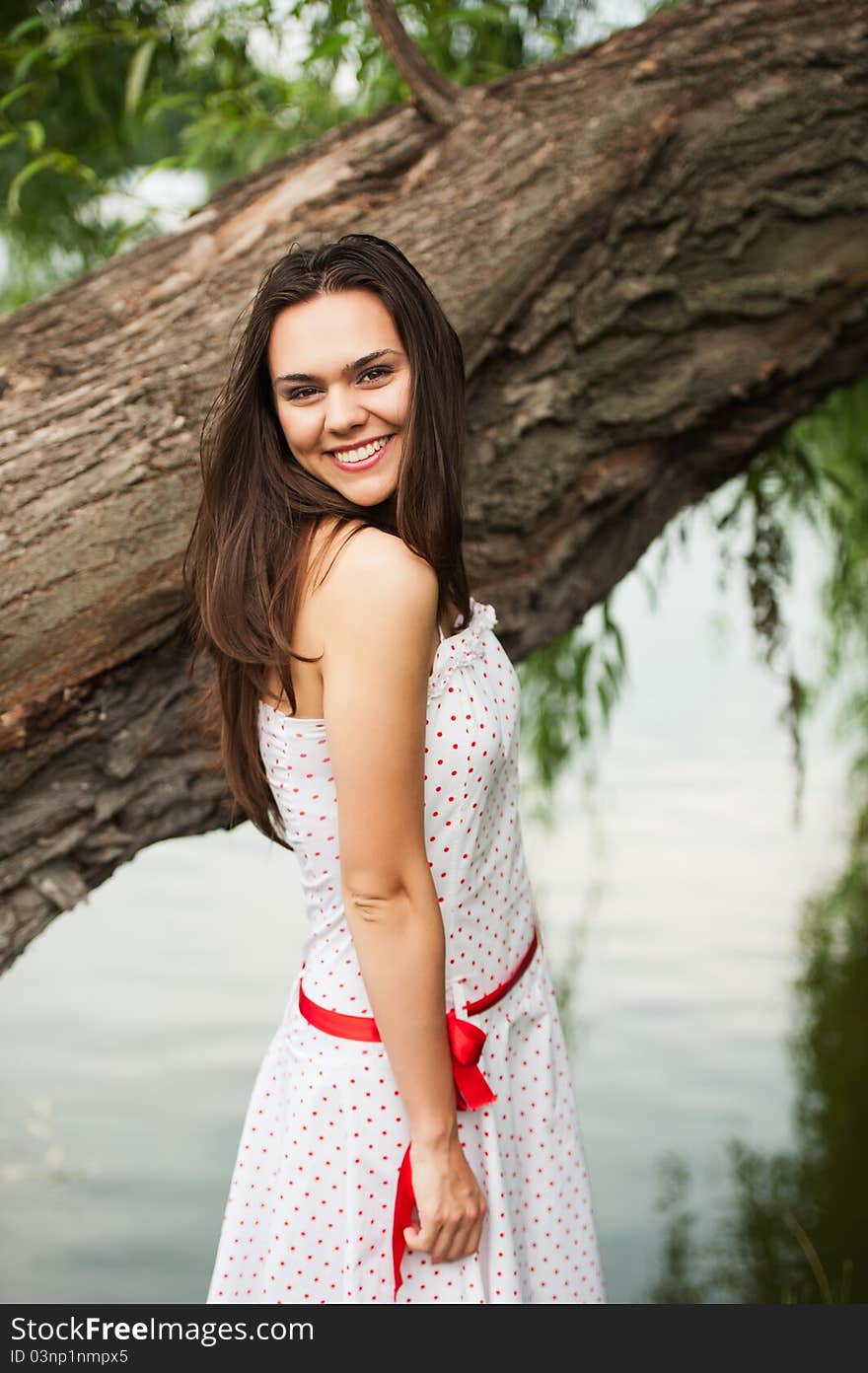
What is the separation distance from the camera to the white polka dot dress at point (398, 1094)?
132cm

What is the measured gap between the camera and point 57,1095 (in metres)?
4.30

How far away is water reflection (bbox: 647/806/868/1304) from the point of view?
338 cm

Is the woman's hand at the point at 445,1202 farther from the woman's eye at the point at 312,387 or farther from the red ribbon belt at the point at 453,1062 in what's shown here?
the woman's eye at the point at 312,387

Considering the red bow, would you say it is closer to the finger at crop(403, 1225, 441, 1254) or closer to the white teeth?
the finger at crop(403, 1225, 441, 1254)

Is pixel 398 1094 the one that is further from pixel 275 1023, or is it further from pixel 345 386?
pixel 275 1023

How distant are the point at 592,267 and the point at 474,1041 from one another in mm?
1077

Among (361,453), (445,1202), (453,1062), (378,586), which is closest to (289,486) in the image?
(361,453)

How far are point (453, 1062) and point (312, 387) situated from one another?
657mm

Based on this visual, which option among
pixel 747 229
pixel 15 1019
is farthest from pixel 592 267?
pixel 15 1019

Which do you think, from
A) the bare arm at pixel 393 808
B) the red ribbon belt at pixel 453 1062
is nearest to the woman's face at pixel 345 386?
the bare arm at pixel 393 808

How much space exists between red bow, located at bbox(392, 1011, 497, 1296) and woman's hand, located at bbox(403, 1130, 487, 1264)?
11mm

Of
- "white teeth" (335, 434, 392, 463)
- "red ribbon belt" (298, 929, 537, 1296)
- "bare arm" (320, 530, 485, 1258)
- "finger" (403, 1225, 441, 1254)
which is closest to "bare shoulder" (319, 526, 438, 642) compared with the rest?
"bare arm" (320, 530, 485, 1258)

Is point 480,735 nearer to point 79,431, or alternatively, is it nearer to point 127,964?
point 79,431

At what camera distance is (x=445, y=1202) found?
4.17ft
